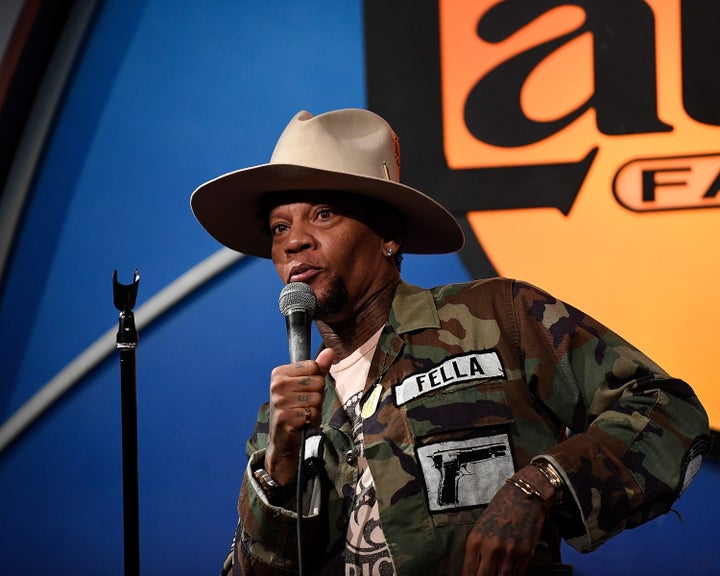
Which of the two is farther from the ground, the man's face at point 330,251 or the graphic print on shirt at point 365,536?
the man's face at point 330,251

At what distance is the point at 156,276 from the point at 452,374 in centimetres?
125

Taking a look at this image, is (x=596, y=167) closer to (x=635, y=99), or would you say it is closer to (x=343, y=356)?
(x=635, y=99)

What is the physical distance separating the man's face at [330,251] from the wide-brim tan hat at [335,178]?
55mm

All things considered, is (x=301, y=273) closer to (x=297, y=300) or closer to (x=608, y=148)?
(x=297, y=300)

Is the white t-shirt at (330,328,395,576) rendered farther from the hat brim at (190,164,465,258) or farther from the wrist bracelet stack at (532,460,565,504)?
the hat brim at (190,164,465,258)

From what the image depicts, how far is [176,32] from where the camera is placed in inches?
116

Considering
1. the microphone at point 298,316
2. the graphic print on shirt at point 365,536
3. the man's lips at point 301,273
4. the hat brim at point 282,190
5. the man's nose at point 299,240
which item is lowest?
the graphic print on shirt at point 365,536

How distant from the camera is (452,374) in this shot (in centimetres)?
192

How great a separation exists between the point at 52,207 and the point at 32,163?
0.53ft

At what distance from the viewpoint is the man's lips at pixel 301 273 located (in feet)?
6.49

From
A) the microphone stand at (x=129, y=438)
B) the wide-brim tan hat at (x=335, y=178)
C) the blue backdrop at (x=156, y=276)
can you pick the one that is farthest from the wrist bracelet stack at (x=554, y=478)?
the blue backdrop at (x=156, y=276)

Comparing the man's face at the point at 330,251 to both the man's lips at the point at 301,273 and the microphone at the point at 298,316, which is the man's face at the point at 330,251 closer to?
the man's lips at the point at 301,273

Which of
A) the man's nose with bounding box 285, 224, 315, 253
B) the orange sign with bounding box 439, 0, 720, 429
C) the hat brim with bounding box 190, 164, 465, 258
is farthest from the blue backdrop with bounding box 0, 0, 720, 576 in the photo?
the man's nose with bounding box 285, 224, 315, 253

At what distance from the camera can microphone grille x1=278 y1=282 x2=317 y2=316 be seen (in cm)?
165
